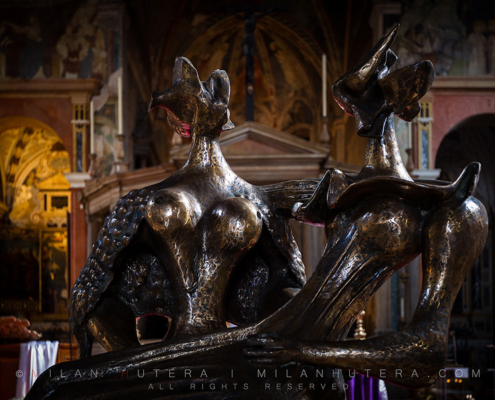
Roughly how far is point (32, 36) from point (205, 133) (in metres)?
10.0

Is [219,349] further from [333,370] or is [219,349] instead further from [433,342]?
[433,342]

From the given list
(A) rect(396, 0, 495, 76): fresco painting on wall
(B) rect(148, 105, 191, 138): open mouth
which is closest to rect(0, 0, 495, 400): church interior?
(A) rect(396, 0, 495, 76): fresco painting on wall

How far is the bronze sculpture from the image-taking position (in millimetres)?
822

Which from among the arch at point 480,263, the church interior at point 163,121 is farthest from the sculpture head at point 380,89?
the arch at point 480,263

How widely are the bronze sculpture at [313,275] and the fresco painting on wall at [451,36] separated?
9421 millimetres

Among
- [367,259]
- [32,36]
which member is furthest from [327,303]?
[32,36]

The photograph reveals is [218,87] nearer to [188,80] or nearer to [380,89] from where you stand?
[188,80]

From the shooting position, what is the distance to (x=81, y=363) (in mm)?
878

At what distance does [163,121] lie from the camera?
13.8m

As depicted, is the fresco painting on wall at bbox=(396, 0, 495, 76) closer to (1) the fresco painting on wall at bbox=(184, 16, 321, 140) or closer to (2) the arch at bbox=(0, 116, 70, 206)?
(1) the fresco painting on wall at bbox=(184, 16, 321, 140)

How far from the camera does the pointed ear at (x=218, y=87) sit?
109 centimetres

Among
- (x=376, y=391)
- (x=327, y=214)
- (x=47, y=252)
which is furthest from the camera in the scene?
(x=47, y=252)

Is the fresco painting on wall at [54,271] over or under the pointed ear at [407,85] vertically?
under

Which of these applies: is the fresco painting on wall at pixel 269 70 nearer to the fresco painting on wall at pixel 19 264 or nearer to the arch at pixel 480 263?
the arch at pixel 480 263
